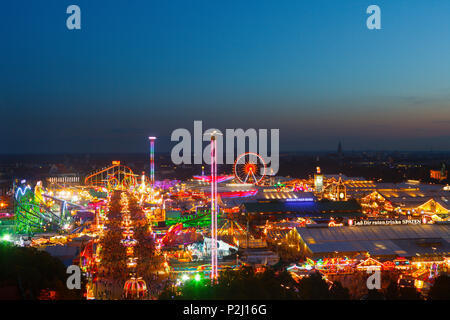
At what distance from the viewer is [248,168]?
152 feet

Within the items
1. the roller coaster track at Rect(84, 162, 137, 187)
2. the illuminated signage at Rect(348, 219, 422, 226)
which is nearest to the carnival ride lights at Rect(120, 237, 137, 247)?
the illuminated signage at Rect(348, 219, 422, 226)

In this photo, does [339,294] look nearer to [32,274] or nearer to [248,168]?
[32,274]

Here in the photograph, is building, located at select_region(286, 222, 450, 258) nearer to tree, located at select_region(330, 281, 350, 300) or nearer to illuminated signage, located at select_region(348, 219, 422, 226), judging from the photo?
illuminated signage, located at select_region(348, 219, 422, 226)

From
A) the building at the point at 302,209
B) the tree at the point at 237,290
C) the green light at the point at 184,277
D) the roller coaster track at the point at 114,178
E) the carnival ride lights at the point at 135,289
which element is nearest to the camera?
the tree at the point at 237,290

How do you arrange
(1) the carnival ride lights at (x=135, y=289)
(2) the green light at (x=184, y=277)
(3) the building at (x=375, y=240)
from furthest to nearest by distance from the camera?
(3) the building at (x=375, y=240) < (2) the green light at (x=184, y=277) < (1) the carnival ride lights at (x=135, y=289)

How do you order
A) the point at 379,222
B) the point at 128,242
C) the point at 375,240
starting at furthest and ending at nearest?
1. the point at 128,242
2. the point at 379,222
3. the point at 375,240

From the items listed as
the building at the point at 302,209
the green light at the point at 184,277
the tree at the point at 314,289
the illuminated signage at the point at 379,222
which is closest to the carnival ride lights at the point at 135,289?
the green light at the point at 184,277

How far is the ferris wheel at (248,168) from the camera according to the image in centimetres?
4516

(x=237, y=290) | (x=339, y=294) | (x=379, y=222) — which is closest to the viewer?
(x=237, y=290)

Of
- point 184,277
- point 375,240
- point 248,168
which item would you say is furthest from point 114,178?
point 375,240

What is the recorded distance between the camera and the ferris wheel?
45156 millimetres

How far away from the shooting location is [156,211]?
31875 mm

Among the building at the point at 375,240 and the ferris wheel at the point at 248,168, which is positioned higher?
the ferris wheel at the point at 248,168

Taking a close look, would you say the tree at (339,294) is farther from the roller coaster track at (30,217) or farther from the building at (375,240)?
the roller coaster track at (30,217)
